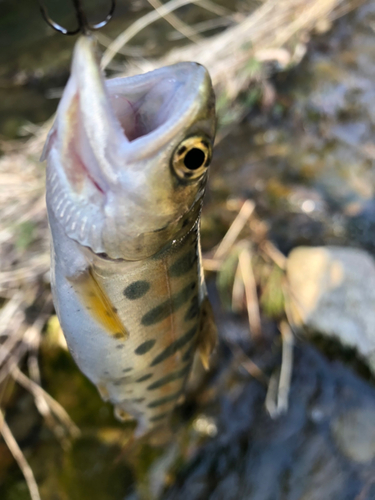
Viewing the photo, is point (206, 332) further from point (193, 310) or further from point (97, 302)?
point (97, 302)

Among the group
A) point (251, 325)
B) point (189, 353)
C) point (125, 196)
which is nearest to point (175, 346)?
A: point (189, 353)

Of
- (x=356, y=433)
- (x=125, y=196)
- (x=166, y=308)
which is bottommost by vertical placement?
(x=356, y=433)

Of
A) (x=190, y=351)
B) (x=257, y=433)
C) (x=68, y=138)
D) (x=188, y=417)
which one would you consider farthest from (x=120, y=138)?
(x=257, y=433)

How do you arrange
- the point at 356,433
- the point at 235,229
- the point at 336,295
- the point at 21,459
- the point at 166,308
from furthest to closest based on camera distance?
the point at 235,229 < the point at 336,295 < the point at 356,433 < the point at 21,459 < the point at 166,308

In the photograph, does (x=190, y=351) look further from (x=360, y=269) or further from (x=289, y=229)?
(x=289, y=229)

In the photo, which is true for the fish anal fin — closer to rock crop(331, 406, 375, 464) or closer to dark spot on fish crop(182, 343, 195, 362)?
dark spot on fish crop(182, 343, 195, 362)

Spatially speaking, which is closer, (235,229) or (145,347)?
(145,347)

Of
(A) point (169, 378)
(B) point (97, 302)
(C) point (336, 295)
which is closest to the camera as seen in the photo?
(B) point (97, 302)
